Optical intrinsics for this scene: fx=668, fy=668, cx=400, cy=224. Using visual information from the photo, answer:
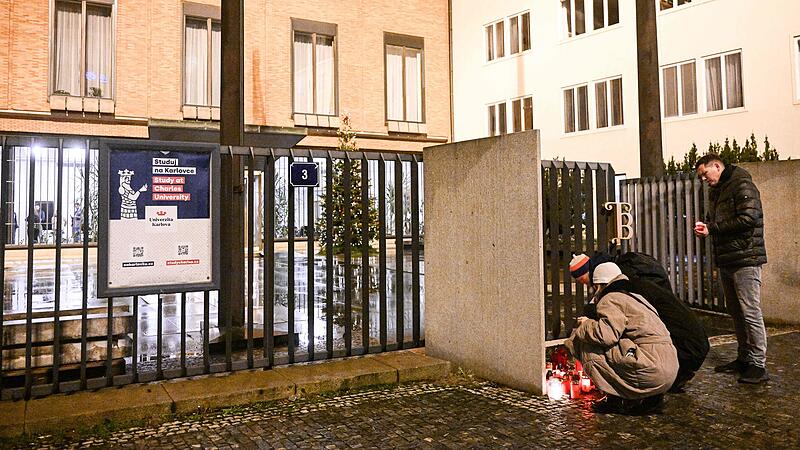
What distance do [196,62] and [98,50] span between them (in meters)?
3.38

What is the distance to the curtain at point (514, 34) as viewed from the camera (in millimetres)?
28297

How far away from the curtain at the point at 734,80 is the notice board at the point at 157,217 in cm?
1943

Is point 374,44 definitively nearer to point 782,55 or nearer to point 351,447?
point 782,55

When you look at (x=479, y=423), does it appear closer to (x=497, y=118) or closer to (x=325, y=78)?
(x=325, y=78)

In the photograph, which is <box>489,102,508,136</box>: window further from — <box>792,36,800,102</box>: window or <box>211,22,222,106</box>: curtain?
<box>792,36,800,102</box>: window

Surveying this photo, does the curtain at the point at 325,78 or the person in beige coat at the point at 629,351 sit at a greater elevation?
the curtain at the point at 325,78

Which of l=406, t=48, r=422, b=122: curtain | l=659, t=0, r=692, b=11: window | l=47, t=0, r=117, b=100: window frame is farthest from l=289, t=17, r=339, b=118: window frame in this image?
l=659, t=0, r=692, b=11: window

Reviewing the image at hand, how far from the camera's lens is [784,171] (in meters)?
9.30

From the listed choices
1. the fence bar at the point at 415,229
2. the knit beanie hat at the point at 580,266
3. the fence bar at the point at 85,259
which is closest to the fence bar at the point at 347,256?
the fence bar at the point at 415,229

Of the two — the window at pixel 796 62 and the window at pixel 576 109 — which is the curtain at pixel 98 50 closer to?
the window at pixel 576 109

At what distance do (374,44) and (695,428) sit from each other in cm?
2553

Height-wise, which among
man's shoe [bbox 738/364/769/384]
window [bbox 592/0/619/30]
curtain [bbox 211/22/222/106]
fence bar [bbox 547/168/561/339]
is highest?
window [bbox 592/0/619/30]

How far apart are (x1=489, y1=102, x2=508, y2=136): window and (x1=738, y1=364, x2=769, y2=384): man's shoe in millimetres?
23236

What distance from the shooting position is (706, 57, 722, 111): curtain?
838 inches
